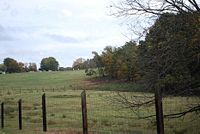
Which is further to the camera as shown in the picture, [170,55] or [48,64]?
[48,64]

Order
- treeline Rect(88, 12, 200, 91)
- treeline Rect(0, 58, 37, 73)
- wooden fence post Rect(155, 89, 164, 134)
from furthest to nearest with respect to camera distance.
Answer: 1. treeline Rect(0, 58, 37, 73)
2. treeline Rect(88, 12, 200, 91)
3. wooden fence post Rect(155, 89, 164, 134)

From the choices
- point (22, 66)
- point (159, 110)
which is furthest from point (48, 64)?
point (159, 110)

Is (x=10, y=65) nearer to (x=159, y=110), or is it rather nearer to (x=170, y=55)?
(x=170, y=55)

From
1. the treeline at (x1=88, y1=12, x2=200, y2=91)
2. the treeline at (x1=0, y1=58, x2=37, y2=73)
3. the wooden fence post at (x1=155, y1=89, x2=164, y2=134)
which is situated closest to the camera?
the wooden fence post at (x1=155, y1=89, x2=164, y2=134)

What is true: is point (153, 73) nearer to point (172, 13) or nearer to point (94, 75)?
point (172, 13)

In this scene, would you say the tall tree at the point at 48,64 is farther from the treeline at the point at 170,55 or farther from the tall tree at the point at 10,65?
the treeline at the point at 170,55

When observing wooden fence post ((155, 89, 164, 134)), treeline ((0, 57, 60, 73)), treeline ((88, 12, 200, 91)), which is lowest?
wooden fence post ((155, 89, 164, 134))

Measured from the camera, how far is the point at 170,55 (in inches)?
573

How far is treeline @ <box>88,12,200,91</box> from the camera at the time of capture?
1427 cm

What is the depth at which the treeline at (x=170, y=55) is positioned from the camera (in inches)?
562

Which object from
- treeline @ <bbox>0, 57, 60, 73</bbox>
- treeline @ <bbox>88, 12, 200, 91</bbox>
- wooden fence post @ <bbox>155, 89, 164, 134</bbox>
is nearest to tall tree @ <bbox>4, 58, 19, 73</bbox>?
treeline @ <bbox>0, 57, 60, 73</bbox>

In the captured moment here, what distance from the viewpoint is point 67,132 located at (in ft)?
58.2

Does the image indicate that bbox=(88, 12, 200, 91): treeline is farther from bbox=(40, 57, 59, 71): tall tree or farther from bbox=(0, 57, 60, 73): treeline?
bbox=(40, 57, 59, 71): tall tree

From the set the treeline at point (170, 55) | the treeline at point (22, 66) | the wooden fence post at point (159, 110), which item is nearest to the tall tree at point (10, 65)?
the treeline at point (22, 66)
